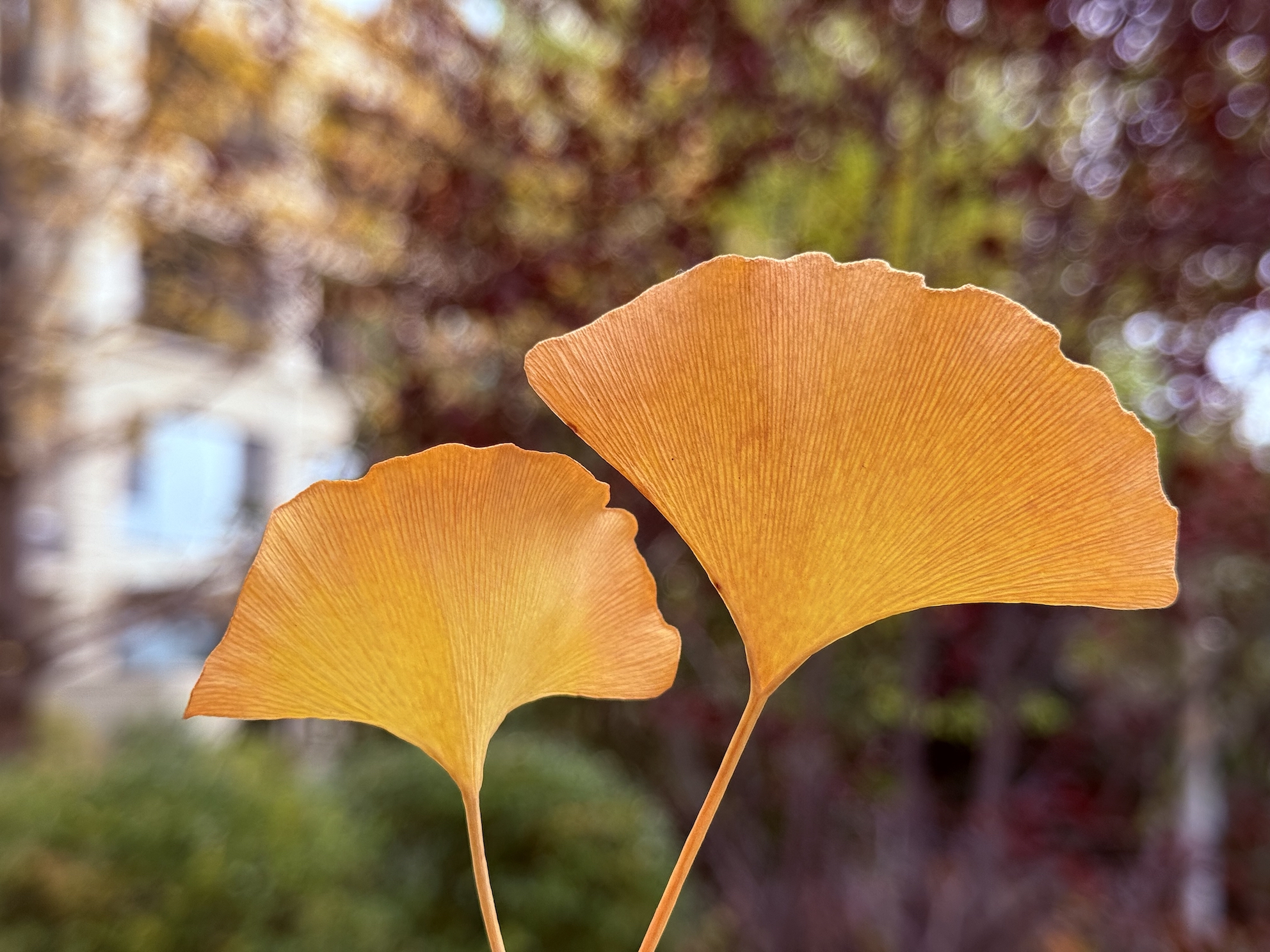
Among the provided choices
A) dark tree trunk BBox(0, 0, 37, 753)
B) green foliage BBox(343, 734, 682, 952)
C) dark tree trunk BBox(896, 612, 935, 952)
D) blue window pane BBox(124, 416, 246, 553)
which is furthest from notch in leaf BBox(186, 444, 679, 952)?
blue window pane BBox(124, 416, 246, 553)

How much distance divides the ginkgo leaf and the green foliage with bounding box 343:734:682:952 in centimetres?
195

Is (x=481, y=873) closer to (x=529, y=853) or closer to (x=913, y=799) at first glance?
(x=913, y=799)

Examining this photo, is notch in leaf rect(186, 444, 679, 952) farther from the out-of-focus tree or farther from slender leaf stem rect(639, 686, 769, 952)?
the out-of-focus tree

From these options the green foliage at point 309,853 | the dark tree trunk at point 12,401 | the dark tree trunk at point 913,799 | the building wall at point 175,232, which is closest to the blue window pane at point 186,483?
the building wall at point 175,232

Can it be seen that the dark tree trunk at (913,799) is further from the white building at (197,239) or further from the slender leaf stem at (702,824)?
the slender leaf stem at (702,824)

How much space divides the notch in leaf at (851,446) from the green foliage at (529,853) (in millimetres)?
1951

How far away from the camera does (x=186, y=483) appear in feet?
24.7

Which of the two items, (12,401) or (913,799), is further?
(12,401)

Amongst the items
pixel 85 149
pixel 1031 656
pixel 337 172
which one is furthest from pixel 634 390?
pixel 85 149

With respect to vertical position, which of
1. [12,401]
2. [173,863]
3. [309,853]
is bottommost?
[309,853]

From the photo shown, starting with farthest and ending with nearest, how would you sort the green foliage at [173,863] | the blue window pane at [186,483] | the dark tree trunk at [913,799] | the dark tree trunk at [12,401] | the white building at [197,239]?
1. the blue window pane at [186,483]
2. the dark tree trunk at [12,401]
3. the white building at [197,239]
4. the dark tree trunk at [913,799]
5. the green foliage at [173,863]

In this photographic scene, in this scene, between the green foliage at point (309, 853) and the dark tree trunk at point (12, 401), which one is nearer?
the green foliage at point (309, 853)

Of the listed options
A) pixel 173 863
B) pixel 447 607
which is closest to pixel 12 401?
pixel 173 863

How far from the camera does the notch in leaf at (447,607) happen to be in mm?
172
